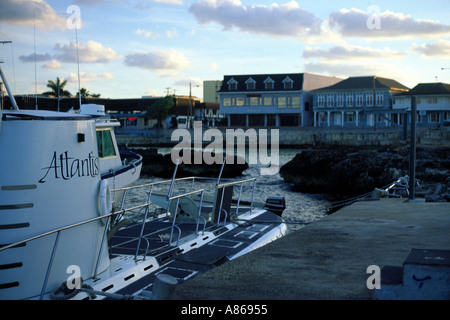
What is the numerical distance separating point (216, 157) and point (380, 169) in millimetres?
21130

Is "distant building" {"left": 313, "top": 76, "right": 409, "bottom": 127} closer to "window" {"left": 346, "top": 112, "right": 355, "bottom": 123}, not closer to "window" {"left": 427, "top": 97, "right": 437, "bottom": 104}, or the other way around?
"window" {"left": 346, "top": 112, "right": 355, "bottom": 123}

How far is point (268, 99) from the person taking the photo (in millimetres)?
89938

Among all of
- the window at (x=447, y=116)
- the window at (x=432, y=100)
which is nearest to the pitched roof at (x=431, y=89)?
the window at (x=432, y=100)

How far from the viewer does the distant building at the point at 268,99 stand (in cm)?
8888

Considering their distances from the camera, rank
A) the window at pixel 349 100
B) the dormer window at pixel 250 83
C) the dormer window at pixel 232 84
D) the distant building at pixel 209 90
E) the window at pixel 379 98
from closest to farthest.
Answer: the window at pixel 379 98 → the window at pixel 349 100 → the dormer window at pixel 250 83 → the dormer window at pixel 232 84 → the distant building at pixel 209 90

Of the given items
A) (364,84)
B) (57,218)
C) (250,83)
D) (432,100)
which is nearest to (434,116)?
(432,100)

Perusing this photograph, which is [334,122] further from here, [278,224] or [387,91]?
[278,224]

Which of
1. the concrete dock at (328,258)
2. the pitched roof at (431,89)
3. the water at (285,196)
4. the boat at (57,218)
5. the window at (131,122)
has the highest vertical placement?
the pitched roof at (431,89)

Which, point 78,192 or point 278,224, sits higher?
point 78,192

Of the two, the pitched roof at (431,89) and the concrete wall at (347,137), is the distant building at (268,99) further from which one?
the pitched roof at (431,89)

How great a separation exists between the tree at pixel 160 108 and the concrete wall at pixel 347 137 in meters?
9.83

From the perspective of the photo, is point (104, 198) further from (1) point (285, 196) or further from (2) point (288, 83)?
(2) point (288, 83)
